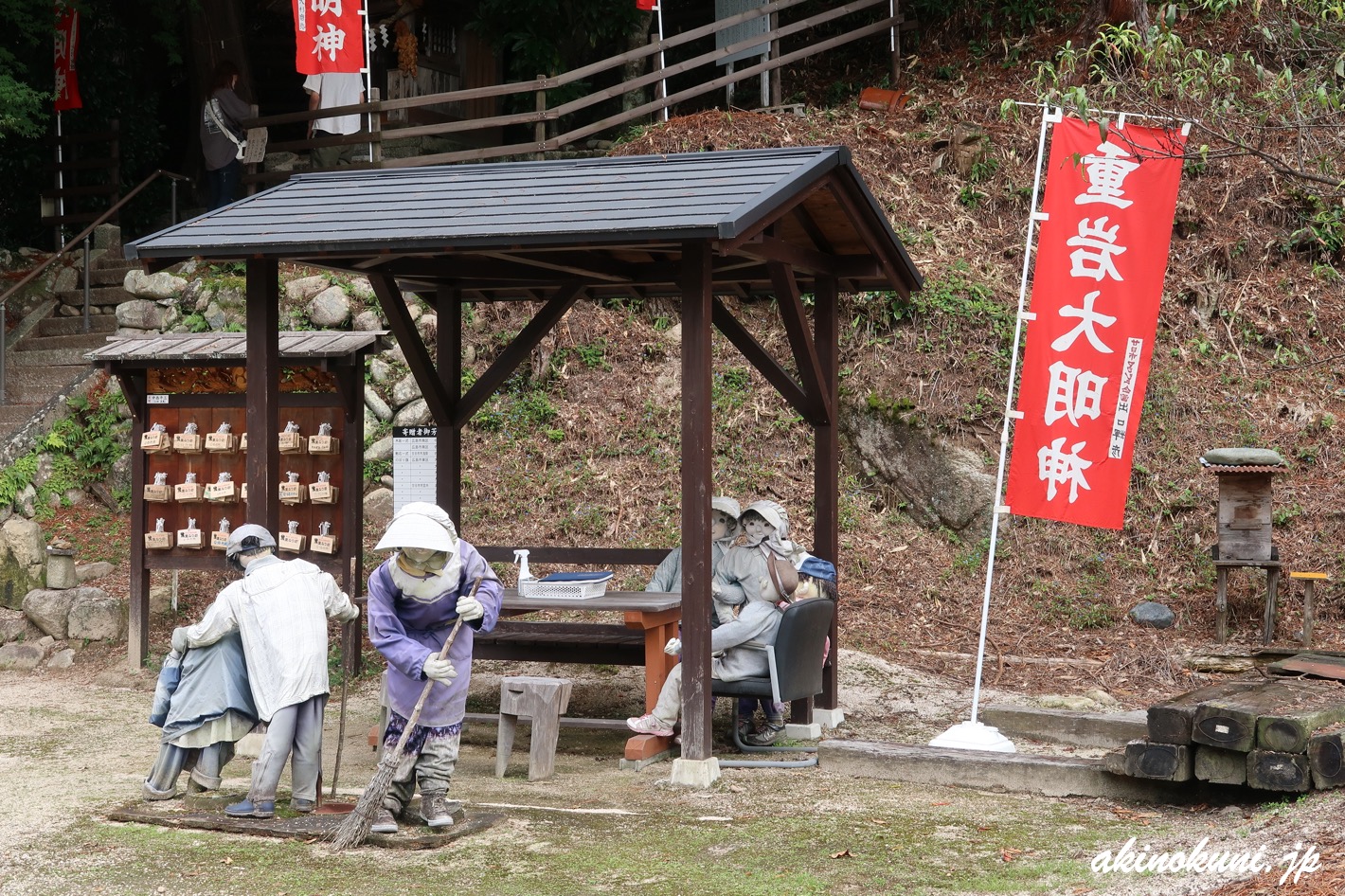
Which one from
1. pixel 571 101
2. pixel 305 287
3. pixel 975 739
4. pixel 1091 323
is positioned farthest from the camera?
pixel 571 101

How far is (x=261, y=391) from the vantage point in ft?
26.1

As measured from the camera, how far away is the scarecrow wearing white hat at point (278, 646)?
250 inches

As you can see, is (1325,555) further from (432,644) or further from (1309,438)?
(432,644)

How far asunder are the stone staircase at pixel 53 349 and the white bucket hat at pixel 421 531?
963cm

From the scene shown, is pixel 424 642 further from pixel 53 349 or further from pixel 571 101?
pixel 571 101

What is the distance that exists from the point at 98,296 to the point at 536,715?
11.0 m

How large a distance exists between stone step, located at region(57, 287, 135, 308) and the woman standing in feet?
5.20

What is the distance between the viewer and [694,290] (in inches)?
285

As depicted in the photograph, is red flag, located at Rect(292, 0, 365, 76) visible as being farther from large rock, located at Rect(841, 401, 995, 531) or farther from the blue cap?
the blue cap

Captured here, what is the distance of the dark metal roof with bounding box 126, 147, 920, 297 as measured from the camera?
697 cm

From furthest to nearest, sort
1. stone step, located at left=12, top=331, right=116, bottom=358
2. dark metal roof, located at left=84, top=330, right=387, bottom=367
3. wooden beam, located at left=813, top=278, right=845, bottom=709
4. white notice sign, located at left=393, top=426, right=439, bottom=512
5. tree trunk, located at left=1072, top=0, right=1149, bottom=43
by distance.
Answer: tree trunk, located at left=1072, top=0, right=1149, bottom=43 < stone step, located at left=12, top=331, right=116, bottom=358 < dark metal roof, located at left=84, top=330, right=387, bottom=367 < white notice sign, located at left=393, top=426, right=439, bottom=512 < wooden beam, located at left=813, top=278, right=845, bottom=709

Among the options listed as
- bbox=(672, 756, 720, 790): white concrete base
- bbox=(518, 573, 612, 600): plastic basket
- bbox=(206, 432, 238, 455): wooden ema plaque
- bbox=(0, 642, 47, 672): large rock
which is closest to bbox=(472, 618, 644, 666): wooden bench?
bbox=(518, 573, 612, 600): plastic basket

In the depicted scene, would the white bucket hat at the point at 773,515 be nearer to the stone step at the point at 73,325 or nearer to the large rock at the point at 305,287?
the large rock at the point at 305,287

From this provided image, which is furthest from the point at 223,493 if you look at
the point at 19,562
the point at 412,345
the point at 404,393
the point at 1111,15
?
the point at 1111,15
